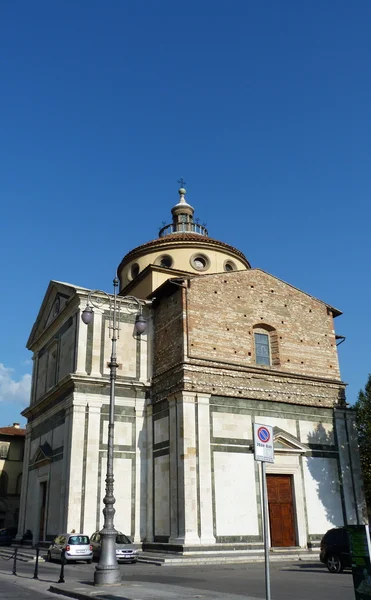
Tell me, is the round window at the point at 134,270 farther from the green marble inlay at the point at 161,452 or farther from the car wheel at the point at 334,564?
the car wheel at the point at 334,564

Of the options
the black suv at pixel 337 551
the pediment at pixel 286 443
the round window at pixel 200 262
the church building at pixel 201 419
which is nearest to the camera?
the black suv at pixel 337 551

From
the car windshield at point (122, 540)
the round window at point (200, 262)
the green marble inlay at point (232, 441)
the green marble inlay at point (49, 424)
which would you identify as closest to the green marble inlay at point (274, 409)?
the green marble inlay at point (232, 441)

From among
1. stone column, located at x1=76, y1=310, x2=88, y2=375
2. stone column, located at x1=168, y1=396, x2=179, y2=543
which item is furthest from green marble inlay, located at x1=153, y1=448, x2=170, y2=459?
stone column, located at x1=76, y1=310, x2=88, y2=375

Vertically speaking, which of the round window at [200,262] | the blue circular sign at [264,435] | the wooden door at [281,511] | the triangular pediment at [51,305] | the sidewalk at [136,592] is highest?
the round window at [200,262]

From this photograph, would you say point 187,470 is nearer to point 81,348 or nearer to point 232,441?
point 232,441

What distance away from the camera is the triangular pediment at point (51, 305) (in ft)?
89.9

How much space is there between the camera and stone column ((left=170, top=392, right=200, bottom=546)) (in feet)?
68.6

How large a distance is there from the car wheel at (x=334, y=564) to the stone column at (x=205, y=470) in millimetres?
5185

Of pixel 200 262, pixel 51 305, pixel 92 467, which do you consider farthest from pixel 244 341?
pixel 51 305

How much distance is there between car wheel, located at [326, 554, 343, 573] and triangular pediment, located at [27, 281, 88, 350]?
1486 centimetres

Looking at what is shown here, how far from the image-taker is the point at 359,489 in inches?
1003

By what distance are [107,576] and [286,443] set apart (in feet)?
41.6

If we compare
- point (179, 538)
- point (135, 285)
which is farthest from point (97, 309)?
point (179, 538)

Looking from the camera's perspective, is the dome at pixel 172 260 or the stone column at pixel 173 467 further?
the dome at pixel 172 260
